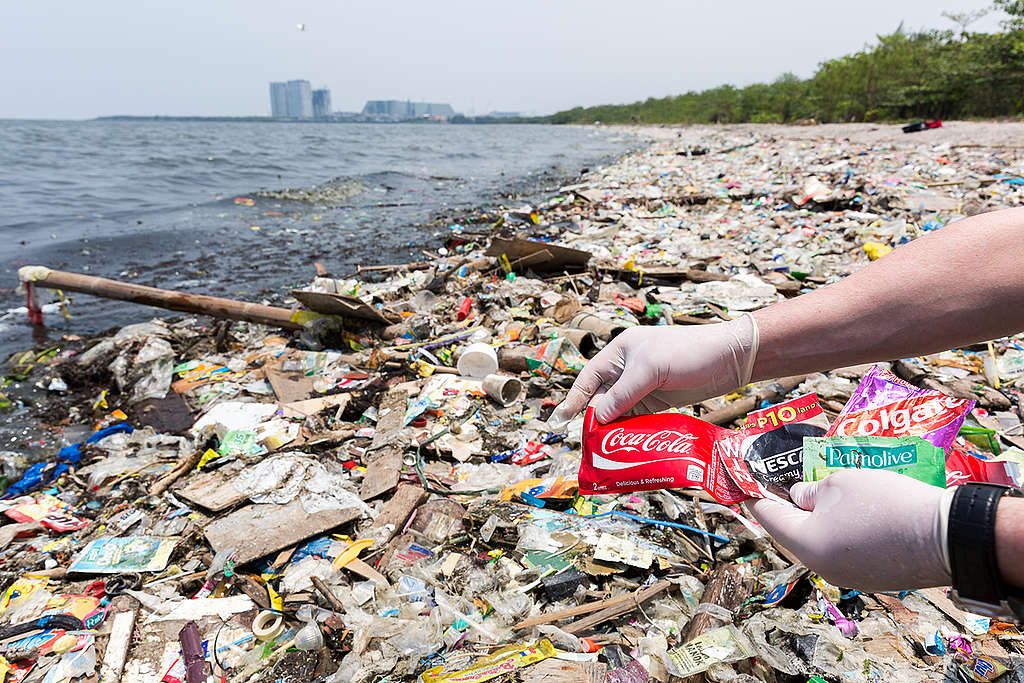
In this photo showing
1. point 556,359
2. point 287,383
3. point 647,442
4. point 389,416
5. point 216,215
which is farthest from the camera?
point 216,215

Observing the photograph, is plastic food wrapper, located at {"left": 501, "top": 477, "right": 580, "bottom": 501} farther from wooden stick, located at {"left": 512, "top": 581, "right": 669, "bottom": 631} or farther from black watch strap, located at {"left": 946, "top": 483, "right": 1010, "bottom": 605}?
black watch strap, located at {"left": 946, "top": 483, "right": 1010, "bottom": 605}

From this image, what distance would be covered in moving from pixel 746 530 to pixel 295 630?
6.72ft

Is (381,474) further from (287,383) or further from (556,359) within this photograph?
(287,383)

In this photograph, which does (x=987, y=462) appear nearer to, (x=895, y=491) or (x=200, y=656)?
(x=895, y=491)

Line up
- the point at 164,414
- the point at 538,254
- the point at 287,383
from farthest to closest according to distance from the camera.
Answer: the point at 538,254 < the point at 287,383 < the point at 164,414

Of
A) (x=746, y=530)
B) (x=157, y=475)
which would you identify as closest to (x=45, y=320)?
(x=157, y=475)

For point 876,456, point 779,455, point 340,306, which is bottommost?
point 340,306

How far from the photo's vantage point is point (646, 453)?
163 centimetres

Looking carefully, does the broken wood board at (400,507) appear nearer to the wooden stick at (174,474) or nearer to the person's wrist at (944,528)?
the wooden stick at (174,474)

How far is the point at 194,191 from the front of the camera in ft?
56.6

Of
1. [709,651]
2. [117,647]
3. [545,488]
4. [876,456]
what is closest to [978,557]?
[876,456]

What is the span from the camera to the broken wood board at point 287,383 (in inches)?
173

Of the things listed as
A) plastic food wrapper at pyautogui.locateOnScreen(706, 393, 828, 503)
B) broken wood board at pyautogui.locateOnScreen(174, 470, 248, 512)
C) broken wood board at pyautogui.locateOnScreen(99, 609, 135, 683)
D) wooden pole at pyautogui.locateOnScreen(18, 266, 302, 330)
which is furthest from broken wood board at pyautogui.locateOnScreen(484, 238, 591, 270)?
broken wood board at pyautogui.locateOnScreen(99, 609, 135, 683)

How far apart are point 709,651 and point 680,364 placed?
104 centimetres
